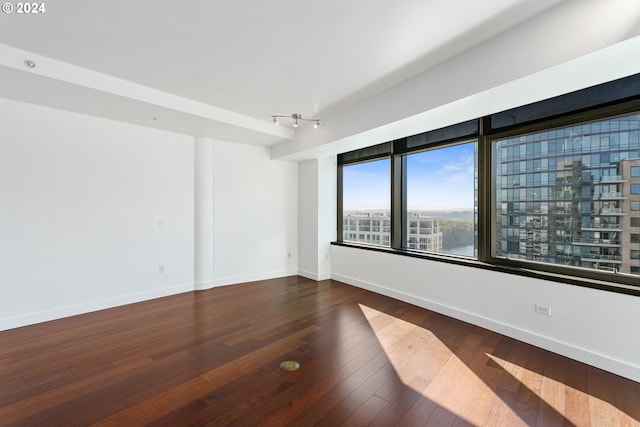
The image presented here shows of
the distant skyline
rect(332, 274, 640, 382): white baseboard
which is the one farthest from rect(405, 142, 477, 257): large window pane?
rect(332, 274, 640, 382): white baseboard

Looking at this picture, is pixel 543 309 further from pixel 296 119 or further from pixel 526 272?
pixel 296 119

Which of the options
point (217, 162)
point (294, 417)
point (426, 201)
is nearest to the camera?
point (294, 417)

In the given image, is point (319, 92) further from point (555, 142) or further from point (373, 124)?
point (555, 142)

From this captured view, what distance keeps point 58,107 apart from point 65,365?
294 centimetres

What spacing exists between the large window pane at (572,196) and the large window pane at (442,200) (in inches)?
13.3

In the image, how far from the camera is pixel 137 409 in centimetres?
189

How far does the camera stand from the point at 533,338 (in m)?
2.76

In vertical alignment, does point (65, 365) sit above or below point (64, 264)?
below

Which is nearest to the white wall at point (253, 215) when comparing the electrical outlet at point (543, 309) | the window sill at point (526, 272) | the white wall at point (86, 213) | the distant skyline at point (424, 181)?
the white wall at point (86, 213)

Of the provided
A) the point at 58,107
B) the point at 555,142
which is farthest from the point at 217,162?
the point at 555,142

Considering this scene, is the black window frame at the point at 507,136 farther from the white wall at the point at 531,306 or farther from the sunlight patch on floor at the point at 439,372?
the sunlight patch on floor at the point at 439,372

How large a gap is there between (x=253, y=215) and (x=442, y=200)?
10.9 feet

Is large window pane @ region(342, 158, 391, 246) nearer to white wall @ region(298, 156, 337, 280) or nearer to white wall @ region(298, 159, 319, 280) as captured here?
white wall @ region(298, 156, 337, 280)

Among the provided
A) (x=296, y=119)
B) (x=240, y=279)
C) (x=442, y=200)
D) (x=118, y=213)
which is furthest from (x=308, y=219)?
(x=118, y=213)
